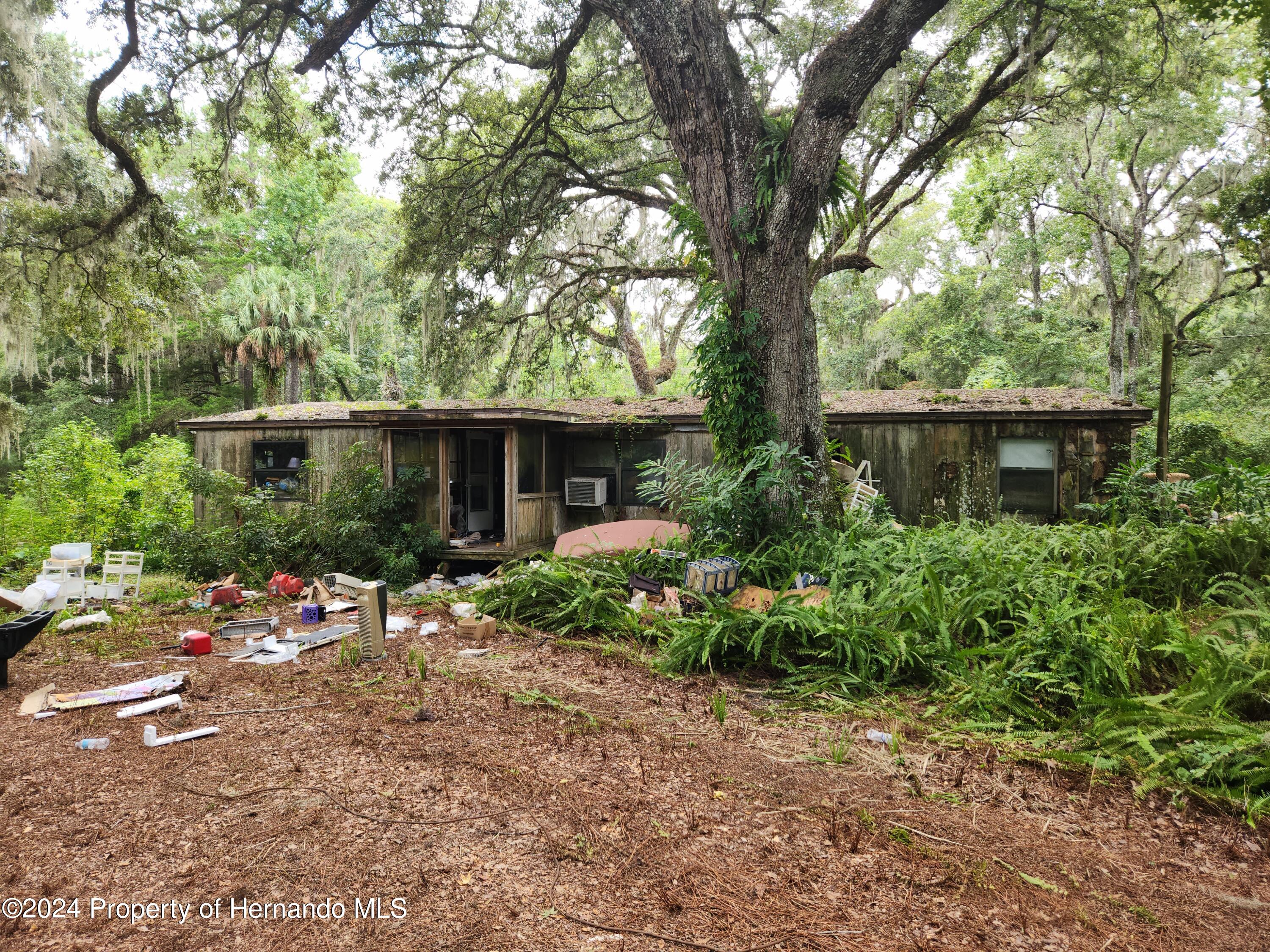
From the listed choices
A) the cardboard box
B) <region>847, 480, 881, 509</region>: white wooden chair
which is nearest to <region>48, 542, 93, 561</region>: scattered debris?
the cardboard box

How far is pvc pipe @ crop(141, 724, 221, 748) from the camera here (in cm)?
329

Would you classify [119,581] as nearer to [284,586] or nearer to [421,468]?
[284,586]

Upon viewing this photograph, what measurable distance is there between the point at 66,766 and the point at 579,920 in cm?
285

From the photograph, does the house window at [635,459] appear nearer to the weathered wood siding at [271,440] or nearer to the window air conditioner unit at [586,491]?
the window air conditioner unit at [586,491]

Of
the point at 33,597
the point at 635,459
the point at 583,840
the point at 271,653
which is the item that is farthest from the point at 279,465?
the point at 583,840

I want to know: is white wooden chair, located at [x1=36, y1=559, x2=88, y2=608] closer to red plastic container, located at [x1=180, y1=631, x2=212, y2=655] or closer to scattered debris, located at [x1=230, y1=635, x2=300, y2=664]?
red plastic container, located at [x1=180, y1=631, x2=212, y2=655]

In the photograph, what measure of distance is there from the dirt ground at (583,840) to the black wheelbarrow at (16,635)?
2.03 ft

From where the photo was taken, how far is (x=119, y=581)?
300 inches

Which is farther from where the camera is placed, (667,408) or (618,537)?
(667,408)

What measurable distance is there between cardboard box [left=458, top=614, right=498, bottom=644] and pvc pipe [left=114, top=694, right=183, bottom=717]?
2037 millimetres

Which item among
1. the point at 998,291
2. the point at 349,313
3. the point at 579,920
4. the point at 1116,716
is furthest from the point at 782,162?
the point at 349,313

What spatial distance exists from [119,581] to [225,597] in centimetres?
163

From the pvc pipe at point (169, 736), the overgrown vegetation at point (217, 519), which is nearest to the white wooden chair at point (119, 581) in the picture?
the overgrown vegetation at point (217, 519)

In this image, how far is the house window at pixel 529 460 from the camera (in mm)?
10094
